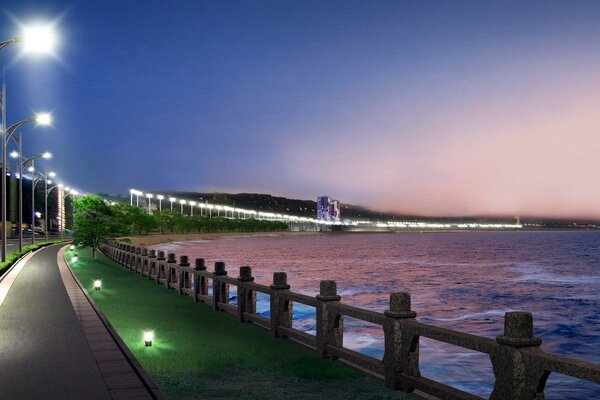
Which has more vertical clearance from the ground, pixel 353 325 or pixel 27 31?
pixel 27 31

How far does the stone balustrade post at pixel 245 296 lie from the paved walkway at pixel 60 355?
318 centimetres

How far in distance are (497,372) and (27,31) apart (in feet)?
68.8

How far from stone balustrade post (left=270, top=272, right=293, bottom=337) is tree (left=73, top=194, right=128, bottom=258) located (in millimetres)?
39483

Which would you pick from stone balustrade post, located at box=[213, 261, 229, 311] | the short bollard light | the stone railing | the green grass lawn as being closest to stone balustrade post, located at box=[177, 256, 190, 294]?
the green grass lawn

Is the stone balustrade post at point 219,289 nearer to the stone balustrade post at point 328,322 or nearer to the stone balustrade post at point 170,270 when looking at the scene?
the stone balustrade post at point 170,270

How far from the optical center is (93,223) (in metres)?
51.8

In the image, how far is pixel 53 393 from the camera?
28.3ft

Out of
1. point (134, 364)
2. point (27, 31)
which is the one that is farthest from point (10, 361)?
point (27, 31)

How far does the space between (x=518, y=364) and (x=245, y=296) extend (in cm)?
955

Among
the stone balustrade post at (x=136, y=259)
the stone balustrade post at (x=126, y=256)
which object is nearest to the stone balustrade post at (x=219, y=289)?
the stone balustrade post at (x=136, y=259)

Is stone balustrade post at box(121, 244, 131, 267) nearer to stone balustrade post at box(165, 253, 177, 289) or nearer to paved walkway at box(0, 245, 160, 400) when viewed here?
stone balustrade post at box(165, 253, 177, 289)

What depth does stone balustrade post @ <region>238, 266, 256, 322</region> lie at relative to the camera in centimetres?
1562

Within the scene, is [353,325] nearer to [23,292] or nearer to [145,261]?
[145,261]

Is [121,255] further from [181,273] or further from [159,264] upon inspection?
[181,273]
